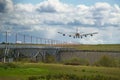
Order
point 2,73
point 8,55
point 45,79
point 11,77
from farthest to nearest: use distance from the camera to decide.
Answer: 1. point 8,55
2. point 2,73
3. point 11,77
4. point 45,79

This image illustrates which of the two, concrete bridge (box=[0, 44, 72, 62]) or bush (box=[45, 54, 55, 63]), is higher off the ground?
concrete bridge (box=[0, 44, 72, 62])

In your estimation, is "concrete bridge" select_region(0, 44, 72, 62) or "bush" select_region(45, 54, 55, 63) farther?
"bush" select_region(45, 54, 55, 63)

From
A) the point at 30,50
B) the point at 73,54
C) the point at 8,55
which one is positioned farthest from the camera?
the point at 73,54

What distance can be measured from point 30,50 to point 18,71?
43.9 metres

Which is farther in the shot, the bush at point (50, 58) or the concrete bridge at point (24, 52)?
the bush at point (50, 58)

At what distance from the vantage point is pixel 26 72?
53219mm

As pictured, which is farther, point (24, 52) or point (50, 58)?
point (50, 58)

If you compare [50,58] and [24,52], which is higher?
[24,52]

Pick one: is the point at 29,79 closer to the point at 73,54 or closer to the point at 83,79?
the point at 83,79

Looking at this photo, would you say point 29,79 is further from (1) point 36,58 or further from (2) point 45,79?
(1) point 36,58

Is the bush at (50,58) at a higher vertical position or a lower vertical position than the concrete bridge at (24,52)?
lower

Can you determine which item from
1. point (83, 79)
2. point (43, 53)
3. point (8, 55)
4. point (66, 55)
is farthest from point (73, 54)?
point (83, 79)

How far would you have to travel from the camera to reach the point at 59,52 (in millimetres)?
107625

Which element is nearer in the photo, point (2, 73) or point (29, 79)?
point (29, 79)
